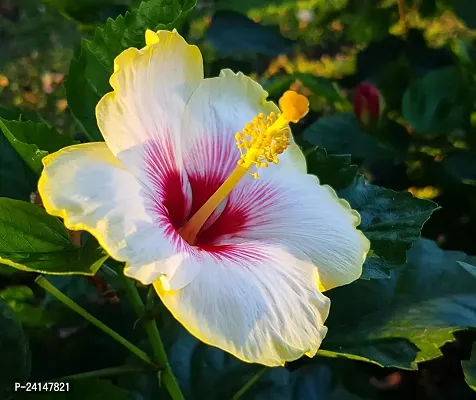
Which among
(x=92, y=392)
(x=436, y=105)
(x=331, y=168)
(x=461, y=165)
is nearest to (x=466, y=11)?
(x=436, y=105)

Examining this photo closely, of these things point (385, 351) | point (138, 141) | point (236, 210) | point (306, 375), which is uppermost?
point (138, 141)

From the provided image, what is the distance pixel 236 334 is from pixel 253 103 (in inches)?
12.2

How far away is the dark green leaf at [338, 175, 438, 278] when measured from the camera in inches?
27.0

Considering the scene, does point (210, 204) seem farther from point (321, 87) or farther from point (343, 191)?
point (321, 87)

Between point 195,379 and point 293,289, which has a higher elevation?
point 293,289

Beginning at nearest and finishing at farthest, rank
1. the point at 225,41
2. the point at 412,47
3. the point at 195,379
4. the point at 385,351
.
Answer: the point at 385,351
the point at 195,379
the point at 225,41
the point at 412,47

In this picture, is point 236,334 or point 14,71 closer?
point 236,334

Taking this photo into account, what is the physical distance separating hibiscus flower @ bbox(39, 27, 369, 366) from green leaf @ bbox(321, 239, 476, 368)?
0.16 m

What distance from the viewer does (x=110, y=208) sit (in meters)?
0.51

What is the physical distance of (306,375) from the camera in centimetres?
87

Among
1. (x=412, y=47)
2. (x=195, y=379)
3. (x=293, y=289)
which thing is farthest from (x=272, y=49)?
(x=293, y=289)

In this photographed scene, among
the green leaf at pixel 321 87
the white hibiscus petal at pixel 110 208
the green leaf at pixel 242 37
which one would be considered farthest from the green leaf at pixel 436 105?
the white hibiscus petal at pixel 110 208

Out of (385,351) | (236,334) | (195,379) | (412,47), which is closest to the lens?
(236,334)

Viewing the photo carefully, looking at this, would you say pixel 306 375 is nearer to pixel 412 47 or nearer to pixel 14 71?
pixel 412 47
